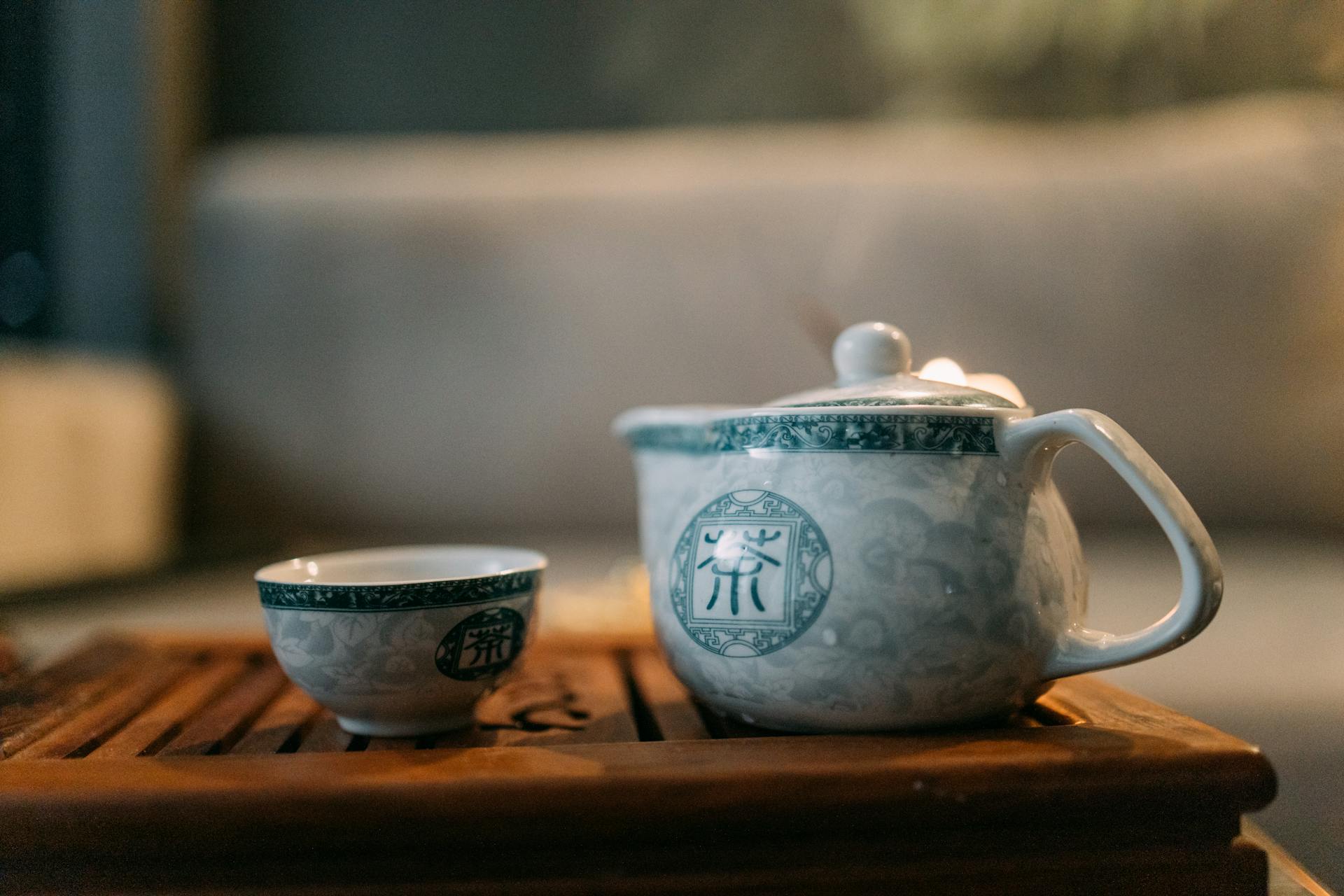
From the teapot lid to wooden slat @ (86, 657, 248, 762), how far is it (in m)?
0.32

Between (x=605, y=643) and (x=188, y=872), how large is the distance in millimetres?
332

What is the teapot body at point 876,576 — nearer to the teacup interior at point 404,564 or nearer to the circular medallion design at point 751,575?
the circular medallion design at point 751,575

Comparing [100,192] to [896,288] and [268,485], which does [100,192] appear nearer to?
[268,485]

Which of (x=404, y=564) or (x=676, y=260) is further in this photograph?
(x=676, y=260)

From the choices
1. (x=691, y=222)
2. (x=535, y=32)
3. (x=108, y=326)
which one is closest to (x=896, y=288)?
(x=691, y=222)

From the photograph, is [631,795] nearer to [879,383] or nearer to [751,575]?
[751,575]

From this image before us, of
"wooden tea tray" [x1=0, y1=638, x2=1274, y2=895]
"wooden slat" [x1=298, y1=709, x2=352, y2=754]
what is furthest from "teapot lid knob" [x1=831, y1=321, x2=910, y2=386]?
"wooden slat" [x1=298, y1=709, x2=352, y2=754]

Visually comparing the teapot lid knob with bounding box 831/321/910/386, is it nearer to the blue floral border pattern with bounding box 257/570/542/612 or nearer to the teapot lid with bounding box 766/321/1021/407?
the teapot lid with bounding box 766/321/1021/407

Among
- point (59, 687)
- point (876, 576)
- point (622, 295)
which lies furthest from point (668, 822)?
point (622, 295)

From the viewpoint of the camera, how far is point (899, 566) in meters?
0.37

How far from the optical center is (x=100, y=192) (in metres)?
1.47

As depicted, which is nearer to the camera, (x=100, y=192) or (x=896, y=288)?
(x=896, y=288)

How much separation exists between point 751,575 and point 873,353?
0.13 metres

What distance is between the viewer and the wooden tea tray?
0.33 meters
